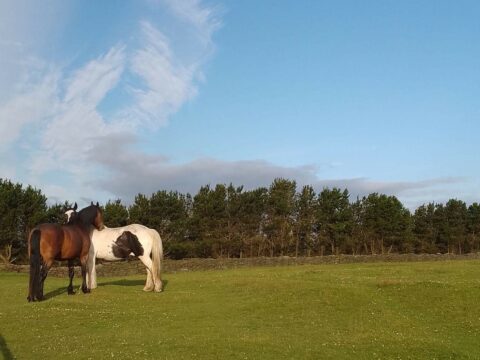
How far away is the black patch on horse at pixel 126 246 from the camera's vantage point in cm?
2330

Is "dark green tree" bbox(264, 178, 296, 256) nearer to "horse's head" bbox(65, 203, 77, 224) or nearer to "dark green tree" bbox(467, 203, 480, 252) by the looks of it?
"dark green tree" bbox(467, 203, 480, 252)

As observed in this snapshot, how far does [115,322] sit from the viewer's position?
645 inches

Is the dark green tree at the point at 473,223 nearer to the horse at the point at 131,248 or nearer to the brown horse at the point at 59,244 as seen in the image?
the horse at the point at 131,248

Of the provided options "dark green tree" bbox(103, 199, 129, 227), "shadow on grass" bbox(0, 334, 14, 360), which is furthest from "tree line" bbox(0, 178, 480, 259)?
"shadow on grass" bbox(0, 334, 14, 360)

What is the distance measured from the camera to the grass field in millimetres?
12578

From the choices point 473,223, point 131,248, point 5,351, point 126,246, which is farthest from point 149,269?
point 473,223

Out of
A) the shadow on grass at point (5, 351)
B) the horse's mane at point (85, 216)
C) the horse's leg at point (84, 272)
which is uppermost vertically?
the horse's mane at point (85, 216)

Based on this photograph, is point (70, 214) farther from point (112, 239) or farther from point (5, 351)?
point (5, 351)

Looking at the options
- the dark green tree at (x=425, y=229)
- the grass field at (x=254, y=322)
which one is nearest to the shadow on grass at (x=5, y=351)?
the grass field at (x=254, y=322)

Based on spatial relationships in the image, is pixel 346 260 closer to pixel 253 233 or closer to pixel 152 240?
pixel 253 233

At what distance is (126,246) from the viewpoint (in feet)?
76.9

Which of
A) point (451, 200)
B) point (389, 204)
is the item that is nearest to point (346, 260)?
point (389, 204)

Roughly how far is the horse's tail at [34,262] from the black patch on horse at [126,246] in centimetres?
405

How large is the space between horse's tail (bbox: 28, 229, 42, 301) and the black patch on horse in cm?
405
